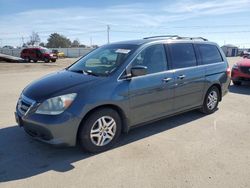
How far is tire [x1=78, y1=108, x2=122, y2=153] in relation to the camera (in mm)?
4090

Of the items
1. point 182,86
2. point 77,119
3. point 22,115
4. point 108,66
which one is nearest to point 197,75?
point 182,86

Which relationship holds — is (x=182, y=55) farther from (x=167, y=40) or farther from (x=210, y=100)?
(x=210, y=100)

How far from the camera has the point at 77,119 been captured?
3938 millimetres

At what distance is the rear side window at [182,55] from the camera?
5336 mm

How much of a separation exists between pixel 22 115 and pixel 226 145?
3.37 m

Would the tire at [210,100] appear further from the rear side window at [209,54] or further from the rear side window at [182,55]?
the rear side window at [182,55]

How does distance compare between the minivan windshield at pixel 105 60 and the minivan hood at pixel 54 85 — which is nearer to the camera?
the minivan hood at pixel 54 85

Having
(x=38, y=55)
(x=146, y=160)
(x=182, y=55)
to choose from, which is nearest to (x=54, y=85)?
(x=146, y=160)

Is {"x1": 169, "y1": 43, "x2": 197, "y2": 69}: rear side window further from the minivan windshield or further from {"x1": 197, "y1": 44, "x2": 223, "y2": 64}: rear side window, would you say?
the minivan windshield

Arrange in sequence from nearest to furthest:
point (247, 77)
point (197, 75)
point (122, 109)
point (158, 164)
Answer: point (158, 164) → point (122, 109) → point (197, 75) → point (247, 77)

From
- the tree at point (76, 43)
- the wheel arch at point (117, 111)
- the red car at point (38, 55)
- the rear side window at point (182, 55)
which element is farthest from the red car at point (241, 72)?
the tree at point (76, 43)

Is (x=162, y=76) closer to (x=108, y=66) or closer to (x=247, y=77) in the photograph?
(x=108, y=66)

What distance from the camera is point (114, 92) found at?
428cm

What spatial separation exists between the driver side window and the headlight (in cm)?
135
